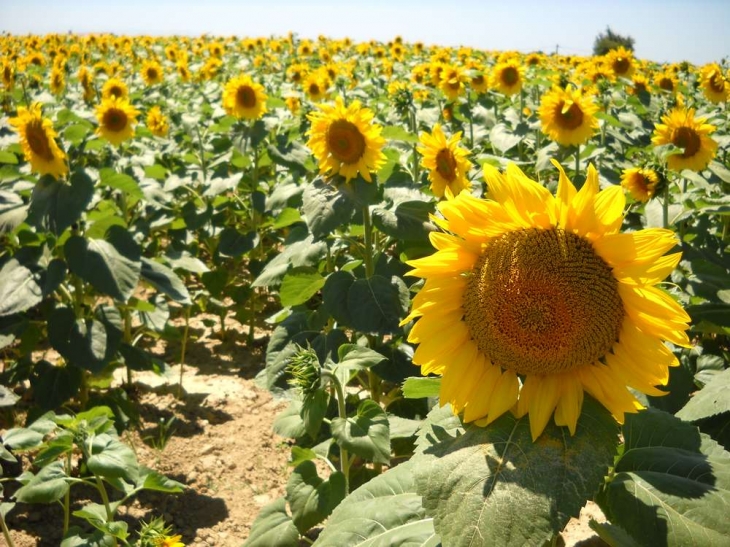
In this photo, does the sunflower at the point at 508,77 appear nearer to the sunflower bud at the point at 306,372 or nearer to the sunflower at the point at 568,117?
the sunflower at the point at 568,117

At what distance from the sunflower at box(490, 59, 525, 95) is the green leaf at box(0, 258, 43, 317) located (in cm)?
421

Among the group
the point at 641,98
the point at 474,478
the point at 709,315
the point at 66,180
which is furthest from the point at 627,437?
the point at 641,98

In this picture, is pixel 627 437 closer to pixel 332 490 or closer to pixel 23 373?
pixel 332 490

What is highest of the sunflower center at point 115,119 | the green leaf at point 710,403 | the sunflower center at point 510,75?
the sunflower center at point 510,75

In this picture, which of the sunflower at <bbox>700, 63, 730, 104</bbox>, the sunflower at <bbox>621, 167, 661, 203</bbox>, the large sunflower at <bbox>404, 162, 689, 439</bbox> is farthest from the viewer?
the sunflower at <bbox>700, 63, 730, 104</bbox>

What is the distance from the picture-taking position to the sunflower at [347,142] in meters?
2.86

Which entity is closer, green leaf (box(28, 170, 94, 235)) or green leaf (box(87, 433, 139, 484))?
green leaf (box(87, 433, 139, 484))

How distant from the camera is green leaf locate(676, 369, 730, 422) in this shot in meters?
1.64

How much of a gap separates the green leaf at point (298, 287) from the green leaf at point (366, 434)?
850mm

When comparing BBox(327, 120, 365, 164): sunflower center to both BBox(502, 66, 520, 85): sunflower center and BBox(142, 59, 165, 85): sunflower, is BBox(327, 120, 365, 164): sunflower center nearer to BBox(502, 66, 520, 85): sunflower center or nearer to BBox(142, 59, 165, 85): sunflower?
BBox(502, 66, 520, 85): sunflower center

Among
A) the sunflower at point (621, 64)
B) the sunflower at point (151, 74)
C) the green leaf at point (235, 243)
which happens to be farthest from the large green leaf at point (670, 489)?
the sunflower at point (151, 74)

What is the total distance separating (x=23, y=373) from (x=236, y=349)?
1473 mm

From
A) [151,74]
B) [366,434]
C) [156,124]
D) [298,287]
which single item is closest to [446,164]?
[298,287]

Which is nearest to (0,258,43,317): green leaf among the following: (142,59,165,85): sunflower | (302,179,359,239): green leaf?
(302,179,359,239): green leaf
